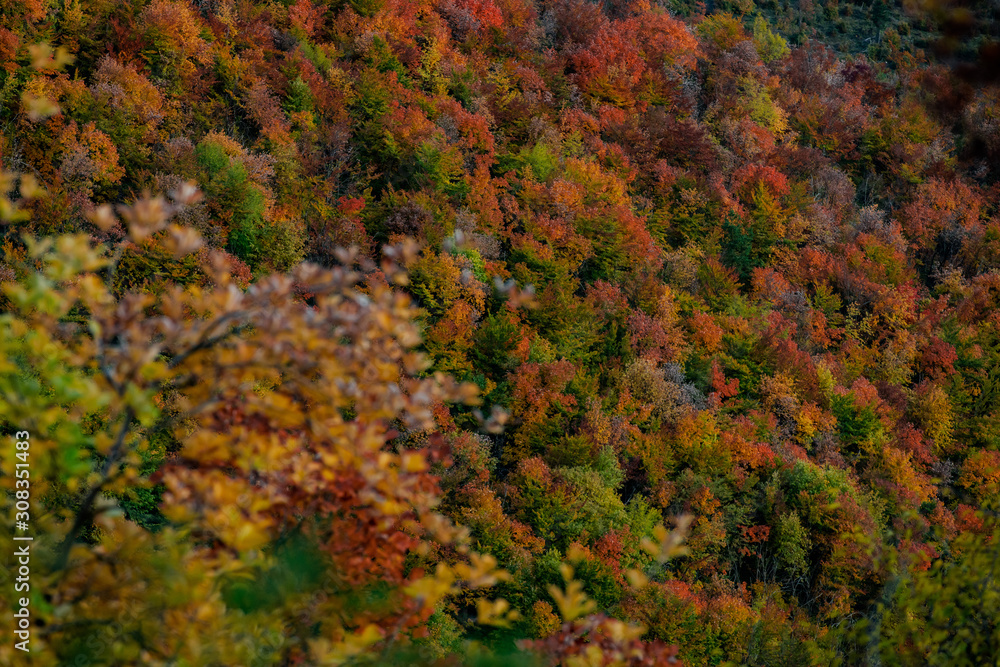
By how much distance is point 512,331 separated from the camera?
26.2m

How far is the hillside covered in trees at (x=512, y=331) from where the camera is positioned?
3.36 metres

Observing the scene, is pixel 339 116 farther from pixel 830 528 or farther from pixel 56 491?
pixel 830 528

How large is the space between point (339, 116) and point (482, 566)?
2900 cm

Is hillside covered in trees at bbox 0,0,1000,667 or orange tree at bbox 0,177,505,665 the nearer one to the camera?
orange tree at bbox 0,177,505,665

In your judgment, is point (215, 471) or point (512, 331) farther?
point (512, 331)

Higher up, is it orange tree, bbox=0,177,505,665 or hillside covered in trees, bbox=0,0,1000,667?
orange tree, bbox=0,177,505,665

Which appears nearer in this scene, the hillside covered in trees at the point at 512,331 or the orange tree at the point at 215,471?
the orange tree at the point at 215,471

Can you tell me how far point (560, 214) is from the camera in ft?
105

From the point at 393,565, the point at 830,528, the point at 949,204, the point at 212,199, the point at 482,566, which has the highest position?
the point at 482,566

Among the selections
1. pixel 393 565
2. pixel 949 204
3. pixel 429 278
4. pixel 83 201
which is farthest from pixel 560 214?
pixel 393 565

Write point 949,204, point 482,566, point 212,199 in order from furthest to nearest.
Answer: point 949,204 < point 212,199 < point 482,566

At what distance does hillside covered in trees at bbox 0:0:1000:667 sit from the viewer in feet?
11.0

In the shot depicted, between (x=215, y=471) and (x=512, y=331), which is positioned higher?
(x=215, y=471)

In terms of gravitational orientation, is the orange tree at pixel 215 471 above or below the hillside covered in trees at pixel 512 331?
above
